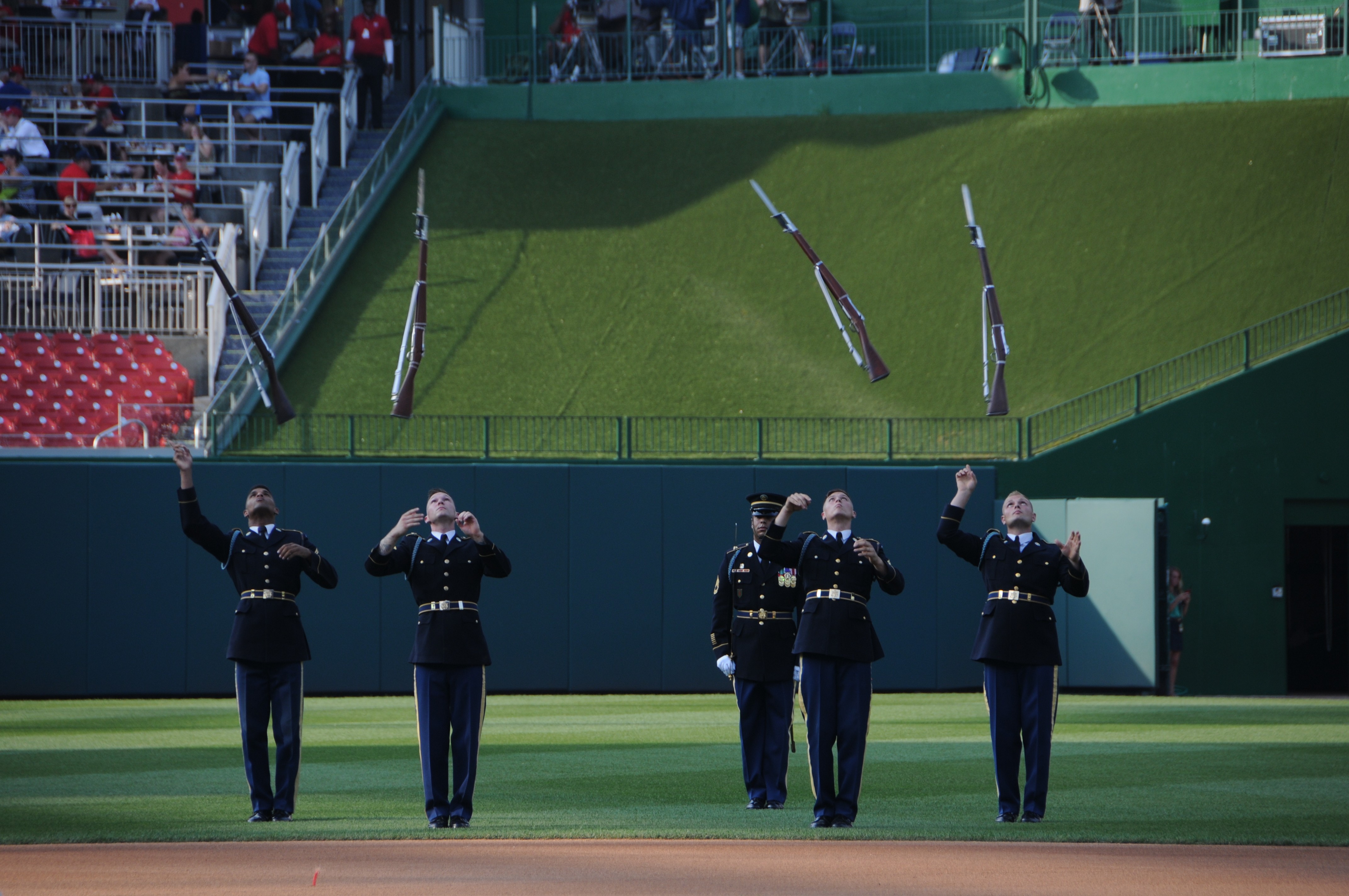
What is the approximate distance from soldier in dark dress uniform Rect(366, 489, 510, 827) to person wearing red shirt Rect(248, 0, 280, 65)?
2330cm

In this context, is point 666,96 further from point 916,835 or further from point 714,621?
point 916,835

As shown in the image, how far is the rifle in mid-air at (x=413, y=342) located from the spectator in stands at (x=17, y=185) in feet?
21.0

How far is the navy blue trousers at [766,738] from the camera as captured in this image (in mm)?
10711

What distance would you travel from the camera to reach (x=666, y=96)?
103 feet

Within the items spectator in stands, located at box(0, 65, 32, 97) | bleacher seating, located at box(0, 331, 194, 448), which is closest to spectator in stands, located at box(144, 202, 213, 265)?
bleacher seating, located at box(0, 331, 194, 448)

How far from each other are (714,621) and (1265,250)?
18.5 m

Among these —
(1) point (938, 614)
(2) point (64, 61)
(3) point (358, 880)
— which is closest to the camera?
(3) point (358, 880)

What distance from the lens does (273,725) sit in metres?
9.88

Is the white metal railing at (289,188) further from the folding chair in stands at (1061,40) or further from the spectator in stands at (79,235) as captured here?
the folding chair in stands at (1061,40)

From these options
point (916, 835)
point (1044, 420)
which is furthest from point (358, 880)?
point (1044, 420)

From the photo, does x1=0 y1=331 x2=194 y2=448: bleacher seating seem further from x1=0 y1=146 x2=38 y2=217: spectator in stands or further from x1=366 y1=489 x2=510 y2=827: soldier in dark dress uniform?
x1=366 y1=489 x2=510 y2=827: soldier in dark dress uniform

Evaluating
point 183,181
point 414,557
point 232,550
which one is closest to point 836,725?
point 414,557

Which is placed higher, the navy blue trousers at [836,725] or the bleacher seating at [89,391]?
the bleacher seating at [89,391]

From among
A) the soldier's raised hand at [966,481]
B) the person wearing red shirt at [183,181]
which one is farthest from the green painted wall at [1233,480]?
the person wearing red shirt at [183,181]
